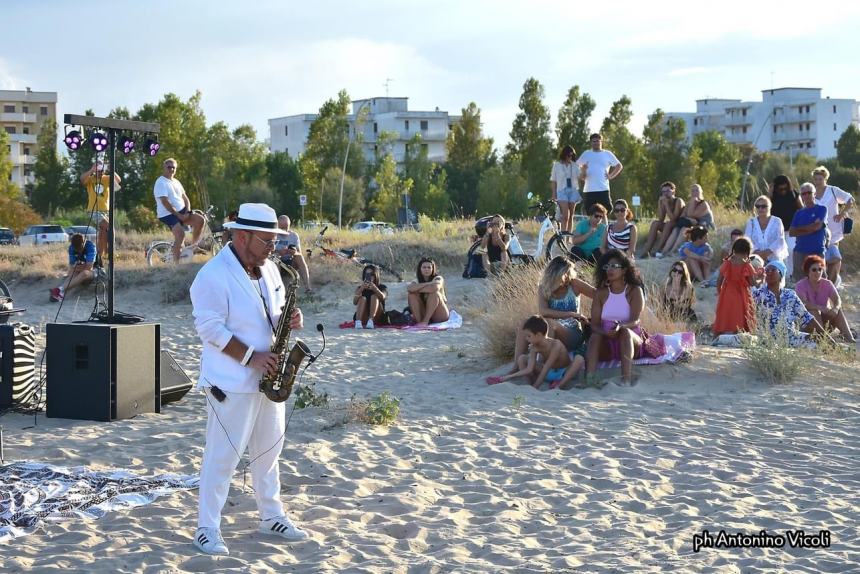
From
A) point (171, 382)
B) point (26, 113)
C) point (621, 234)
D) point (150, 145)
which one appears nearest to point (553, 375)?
point (171, 382)

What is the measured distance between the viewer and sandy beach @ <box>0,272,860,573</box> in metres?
5.18

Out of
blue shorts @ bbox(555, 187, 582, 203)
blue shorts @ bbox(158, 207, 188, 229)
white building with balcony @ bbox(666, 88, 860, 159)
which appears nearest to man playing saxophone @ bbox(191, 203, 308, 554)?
blue shorts @ bbox(158, 207, 188, 229)

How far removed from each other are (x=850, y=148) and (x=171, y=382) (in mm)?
71943

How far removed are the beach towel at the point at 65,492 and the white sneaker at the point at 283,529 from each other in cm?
90

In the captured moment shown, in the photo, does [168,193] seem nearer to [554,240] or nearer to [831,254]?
[554,240]

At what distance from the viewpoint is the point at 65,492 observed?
6.05 metres

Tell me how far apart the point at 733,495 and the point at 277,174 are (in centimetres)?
5906

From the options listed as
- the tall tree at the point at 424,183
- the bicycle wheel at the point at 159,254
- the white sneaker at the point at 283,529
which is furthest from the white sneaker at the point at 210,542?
the tall tree at the point at 424,183

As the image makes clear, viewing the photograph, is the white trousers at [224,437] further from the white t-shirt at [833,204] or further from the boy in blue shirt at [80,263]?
the boy in blue shirt at [80,263]

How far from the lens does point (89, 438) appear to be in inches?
298

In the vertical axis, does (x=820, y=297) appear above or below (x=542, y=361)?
above

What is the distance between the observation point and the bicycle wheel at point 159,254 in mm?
20142

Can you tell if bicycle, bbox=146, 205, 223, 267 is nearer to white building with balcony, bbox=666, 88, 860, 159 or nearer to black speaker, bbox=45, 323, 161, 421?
black speaker, bbox=45, 323, 161, 421
